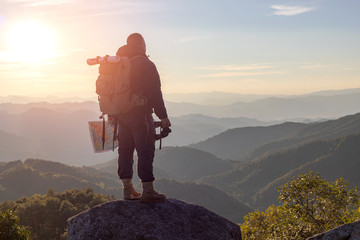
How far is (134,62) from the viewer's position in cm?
779

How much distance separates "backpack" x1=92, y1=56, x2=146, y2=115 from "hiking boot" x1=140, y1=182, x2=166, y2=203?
2.01 m

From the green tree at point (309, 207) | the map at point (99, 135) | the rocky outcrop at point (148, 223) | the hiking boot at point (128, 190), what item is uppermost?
the map at point (99, 135)

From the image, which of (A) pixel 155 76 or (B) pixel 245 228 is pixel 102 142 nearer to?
(A) pixel 155 76

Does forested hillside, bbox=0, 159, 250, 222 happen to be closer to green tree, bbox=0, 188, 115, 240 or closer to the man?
green tree, bbox=0, 188, 115, 240

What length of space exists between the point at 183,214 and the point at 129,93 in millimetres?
3556

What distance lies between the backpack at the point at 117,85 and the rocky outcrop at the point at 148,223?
2550 millimetres

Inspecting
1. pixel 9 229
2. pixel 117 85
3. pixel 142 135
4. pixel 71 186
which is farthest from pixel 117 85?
pixel 71 186

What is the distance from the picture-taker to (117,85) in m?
7.66

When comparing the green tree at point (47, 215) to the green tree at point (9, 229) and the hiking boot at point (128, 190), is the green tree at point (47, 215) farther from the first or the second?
the hiking boot at point (128, 190)

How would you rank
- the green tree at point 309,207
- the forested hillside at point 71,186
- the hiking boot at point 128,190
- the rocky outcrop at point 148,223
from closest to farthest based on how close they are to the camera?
1. the rocky outcrop at point 148,223
2. the hiking boot at point 128,190
3. the green tree at point 309,207
4. the forested hillside at point 71,186

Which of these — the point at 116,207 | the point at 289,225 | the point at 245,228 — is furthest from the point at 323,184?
the point at 116,207

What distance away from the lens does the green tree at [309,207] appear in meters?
16.1

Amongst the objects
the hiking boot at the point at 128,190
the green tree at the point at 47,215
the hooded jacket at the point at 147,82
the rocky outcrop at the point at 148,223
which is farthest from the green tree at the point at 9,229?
the green tree at the point at 47,215

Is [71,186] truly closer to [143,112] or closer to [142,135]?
[142,135]
